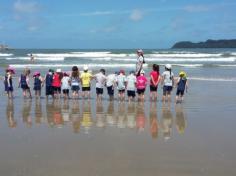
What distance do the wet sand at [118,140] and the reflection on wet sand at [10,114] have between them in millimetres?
23

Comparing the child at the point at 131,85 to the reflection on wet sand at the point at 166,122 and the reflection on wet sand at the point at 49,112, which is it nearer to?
the reflection on wet sand at the point at 166,122

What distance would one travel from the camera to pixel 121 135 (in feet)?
29.2

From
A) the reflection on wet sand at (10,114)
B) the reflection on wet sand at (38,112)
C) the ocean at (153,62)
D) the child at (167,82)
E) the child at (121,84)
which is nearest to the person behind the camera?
the reflection on wet sand at (10,114)

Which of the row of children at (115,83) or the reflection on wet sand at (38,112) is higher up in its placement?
the row of children at (115,83)

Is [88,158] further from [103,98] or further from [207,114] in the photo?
[103,98]

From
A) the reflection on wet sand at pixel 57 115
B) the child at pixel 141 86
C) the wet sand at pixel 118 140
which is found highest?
the child at pixel 141 86

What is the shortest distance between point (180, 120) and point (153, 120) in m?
0.66

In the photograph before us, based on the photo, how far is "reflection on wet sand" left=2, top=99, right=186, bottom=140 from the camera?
32.6ft

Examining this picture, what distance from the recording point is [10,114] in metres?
12.0

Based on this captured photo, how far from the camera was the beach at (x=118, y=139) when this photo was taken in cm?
668

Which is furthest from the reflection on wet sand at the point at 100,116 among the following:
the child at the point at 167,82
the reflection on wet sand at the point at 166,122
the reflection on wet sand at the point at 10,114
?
the child at the point at 167,82

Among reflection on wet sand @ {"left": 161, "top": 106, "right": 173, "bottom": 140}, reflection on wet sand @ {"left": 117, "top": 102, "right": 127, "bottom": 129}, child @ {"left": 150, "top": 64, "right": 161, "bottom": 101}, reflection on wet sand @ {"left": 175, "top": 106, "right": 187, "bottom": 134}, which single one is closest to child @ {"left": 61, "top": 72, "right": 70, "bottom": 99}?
reflection on wet sand @ {"left": 117, "top": 102, "right": 127, "bottom": 129}

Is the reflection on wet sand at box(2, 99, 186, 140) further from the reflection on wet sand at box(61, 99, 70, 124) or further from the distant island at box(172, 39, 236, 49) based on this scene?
the distant island at box(172, 39, 236, 49)

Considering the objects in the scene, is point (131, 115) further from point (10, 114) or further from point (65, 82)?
point (65, 82)
